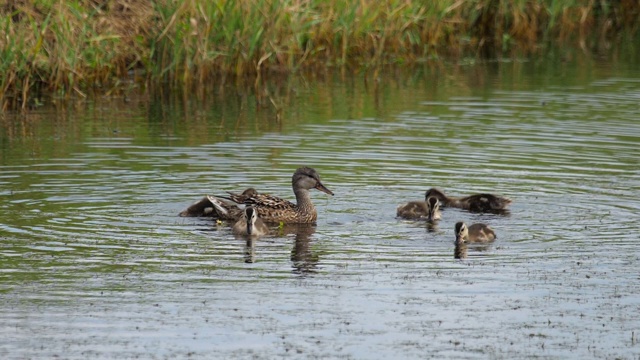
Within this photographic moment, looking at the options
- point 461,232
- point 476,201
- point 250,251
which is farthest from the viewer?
point 476,201

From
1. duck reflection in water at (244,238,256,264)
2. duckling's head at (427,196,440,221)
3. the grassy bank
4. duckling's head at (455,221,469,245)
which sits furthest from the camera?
the grassy bank

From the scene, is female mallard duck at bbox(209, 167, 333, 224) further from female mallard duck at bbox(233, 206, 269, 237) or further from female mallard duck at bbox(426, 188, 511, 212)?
female mallard duck at bbox(426, 188, 511, 212)

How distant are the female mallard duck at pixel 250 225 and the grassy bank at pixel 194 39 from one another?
740 cm

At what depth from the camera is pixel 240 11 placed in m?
20.9

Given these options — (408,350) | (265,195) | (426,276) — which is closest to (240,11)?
(265,195)

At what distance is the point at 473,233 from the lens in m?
11.9

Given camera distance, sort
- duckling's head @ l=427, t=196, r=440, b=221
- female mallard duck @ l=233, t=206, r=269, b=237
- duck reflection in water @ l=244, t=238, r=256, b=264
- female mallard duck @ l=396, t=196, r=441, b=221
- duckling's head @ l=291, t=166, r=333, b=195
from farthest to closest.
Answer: duckling's head @ l=291, t=166, r=333, b=195, female mallard duck @ l=396, t=196, r=441, b=221, duckling's head @ l=427, t=196, r=440, b=221, female mallard duck @ l=233, t=206, r=269, b=237, duck reflection in water @ l=244, t=238, r=256, b=264

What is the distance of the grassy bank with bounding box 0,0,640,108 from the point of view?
64.8ft

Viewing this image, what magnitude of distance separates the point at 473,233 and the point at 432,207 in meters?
1.09

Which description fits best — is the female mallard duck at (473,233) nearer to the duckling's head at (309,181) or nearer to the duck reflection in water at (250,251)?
the duck reflection in water at (250,251)

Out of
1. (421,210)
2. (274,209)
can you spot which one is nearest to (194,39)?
(274,209)

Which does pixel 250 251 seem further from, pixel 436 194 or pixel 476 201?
pixel 476 201

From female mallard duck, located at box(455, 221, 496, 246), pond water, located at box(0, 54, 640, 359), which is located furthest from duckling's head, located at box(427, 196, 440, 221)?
female mallard duck, located at box(455, 221, 496, 246)

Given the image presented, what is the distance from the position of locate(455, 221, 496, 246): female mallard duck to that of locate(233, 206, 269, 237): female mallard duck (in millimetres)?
1832
